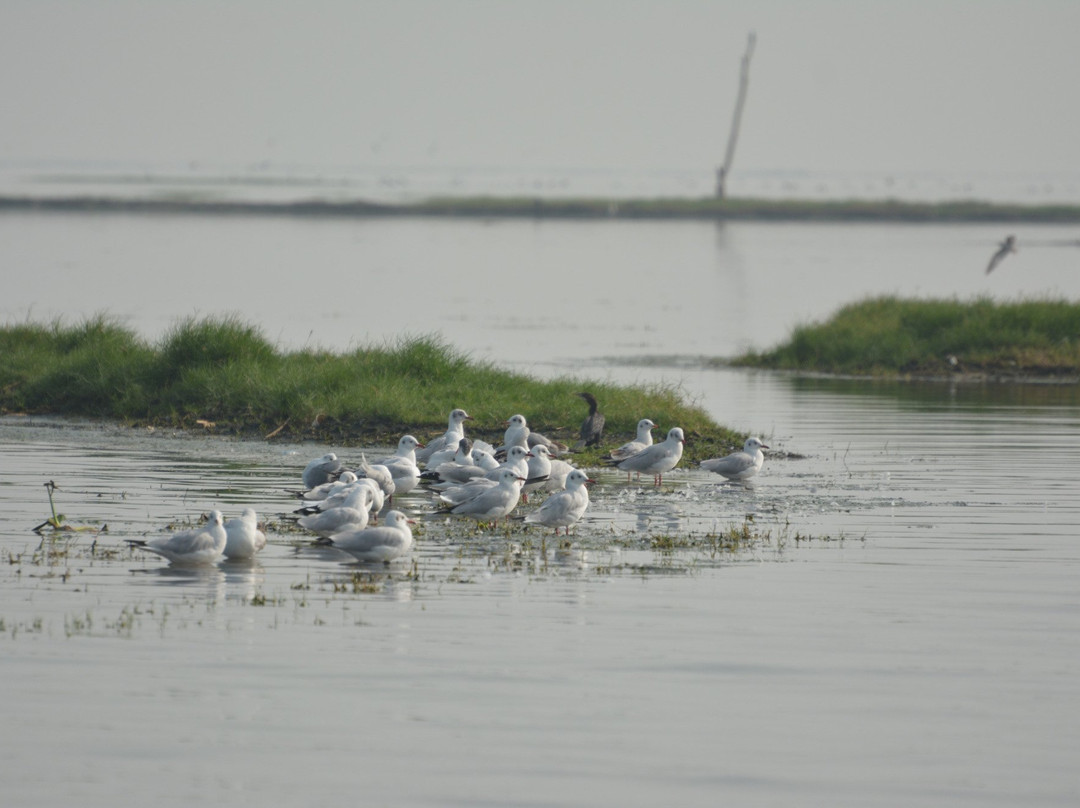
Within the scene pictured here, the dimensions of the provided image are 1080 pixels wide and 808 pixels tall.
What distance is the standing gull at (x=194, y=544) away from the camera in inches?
543

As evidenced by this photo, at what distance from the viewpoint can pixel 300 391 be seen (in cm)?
2289

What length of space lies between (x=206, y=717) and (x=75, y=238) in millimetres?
95641

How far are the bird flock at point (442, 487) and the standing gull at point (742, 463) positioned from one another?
12 millimetres

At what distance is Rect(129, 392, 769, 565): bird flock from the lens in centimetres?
1407

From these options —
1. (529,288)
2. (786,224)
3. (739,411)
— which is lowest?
(739,411)

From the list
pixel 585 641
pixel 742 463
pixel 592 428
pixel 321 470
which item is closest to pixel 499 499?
pixel 321 470

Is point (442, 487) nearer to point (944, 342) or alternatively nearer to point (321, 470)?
point (321, 470)

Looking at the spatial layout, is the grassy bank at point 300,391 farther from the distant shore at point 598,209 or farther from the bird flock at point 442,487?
the distant shore at point 598,209

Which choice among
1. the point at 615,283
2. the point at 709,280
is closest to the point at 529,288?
the point at 615,283

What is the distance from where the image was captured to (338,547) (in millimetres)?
14336

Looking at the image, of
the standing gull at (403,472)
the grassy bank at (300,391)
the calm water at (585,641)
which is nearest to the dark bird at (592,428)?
the grassy bank at (300,391)

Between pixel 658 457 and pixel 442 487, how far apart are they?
2856 mm

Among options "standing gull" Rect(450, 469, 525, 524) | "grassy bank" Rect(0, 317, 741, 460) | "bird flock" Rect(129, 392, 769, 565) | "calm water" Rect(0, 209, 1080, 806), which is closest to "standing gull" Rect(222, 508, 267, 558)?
"bird flock" Rect(129, 392, 769, 565)

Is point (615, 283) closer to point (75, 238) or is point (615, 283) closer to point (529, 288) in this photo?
point (529, 288)
